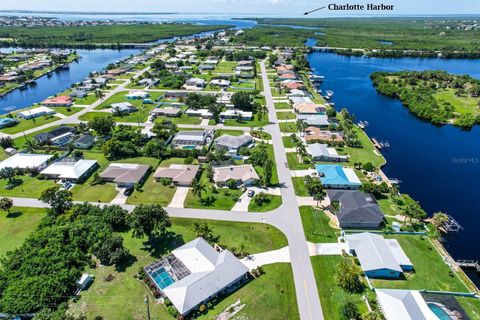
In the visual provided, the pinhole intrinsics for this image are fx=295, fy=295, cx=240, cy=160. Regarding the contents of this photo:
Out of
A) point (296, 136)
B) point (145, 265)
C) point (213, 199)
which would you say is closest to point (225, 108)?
point (296, 136)

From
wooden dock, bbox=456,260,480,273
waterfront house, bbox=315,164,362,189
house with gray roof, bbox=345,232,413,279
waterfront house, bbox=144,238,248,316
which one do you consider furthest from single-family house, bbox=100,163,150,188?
wooden dock, bbox=456,260,480,273

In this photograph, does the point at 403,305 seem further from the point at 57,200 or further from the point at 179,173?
the point at 57,200

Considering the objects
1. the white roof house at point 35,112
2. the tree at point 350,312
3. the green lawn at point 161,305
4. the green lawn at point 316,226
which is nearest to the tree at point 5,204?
the green lawn at point 161,305

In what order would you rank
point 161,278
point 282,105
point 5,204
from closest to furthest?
1. point 161,278
2. point 5,204
3. point 282,105

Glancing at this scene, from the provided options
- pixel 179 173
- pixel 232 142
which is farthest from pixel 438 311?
pixel 232 142

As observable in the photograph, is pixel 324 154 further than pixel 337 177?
Yes

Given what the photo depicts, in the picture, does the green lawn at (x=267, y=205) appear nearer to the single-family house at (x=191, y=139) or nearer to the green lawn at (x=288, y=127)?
the single-family house at (x=191, y=139)

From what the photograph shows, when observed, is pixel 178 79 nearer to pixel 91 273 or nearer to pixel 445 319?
pixel 91 273
